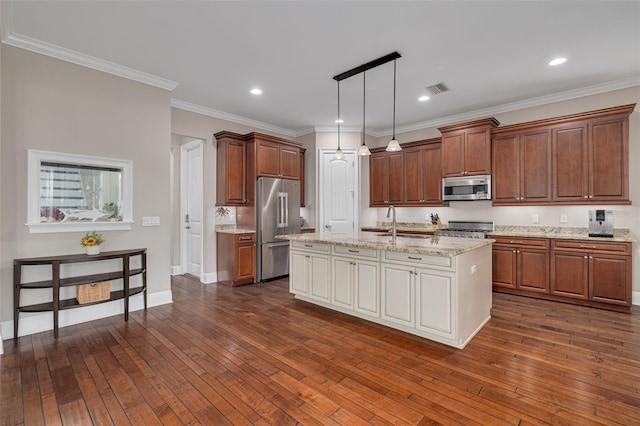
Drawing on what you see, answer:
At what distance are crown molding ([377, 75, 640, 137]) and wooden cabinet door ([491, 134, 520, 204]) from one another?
61 centimetres

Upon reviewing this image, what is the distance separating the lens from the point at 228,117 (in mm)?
5727

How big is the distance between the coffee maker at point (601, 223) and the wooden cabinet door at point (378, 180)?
3.31 meters

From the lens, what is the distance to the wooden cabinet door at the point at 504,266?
4688 millimetres

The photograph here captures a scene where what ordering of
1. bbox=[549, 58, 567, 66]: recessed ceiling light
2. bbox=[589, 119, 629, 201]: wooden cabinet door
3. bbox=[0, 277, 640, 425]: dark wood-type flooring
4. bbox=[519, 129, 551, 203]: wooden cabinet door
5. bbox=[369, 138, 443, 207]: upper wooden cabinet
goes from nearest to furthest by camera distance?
bbox=[0, 277, 640, 425]: dark wood-type flooring < bbox=[549, 58, 567, 66]: recessed ceiling light < bbox=[589, 119, 629, 201]: wooden cabinet door < bbox=[519, 129, 551, 203]: wooden cabinet door < bbox=[369, 138, 443, 207]: upper wooden cabinet

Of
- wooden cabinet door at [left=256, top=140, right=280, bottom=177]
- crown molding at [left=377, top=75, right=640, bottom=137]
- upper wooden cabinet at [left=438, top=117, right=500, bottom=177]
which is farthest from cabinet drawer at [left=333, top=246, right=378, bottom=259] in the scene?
crown molding at [left=377, top=75, right=640, bottom=137]

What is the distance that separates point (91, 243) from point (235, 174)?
2572mm

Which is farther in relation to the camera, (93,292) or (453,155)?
(453,155)

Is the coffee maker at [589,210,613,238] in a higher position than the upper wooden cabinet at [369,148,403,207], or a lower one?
lower

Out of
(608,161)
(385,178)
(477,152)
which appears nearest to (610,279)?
(608,161)

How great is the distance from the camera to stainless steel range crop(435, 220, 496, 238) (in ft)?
16.5

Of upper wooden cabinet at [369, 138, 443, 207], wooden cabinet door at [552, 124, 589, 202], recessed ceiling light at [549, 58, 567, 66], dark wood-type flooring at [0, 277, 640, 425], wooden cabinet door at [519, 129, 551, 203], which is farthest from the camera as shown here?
upper wooden cabinet at [369, 138, 443, 207]

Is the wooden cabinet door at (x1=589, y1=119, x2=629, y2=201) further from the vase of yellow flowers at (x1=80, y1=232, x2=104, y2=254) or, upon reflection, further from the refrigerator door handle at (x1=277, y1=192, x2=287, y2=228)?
the vase of yellow flowers at (x1=80, y1=232, x2=104, y2=254)

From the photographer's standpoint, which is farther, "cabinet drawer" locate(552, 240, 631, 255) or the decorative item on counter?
the decorative item on counter

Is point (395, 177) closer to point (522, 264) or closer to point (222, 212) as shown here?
point (522, 264)
